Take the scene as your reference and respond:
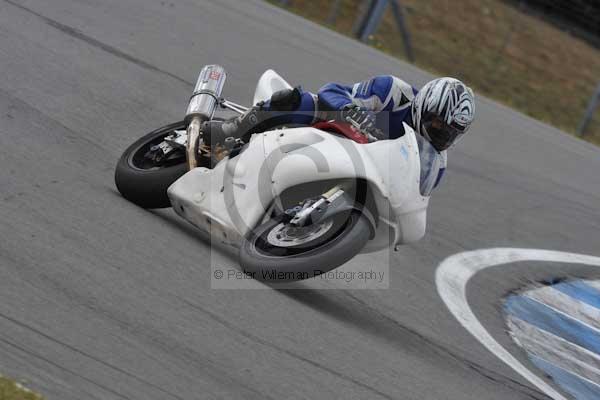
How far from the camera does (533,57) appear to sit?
20.3 m

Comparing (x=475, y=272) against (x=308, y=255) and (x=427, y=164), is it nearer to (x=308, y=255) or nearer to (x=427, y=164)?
(x=427, y=164)

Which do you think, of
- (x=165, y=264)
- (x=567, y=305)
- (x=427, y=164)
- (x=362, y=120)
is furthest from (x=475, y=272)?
(x=165, y=264)

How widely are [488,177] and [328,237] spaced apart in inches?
216

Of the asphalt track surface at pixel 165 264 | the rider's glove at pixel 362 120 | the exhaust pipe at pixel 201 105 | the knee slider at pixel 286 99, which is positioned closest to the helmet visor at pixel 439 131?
the rider's glove at pixel 362 120

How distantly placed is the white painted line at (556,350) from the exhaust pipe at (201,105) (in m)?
2.31

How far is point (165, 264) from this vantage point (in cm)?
564

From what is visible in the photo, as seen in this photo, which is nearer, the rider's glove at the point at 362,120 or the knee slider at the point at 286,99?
the rider's glove at the point at 362,120

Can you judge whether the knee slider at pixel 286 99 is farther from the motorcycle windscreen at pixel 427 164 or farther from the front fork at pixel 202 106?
the motorcycle windscreen at pixel 427 164

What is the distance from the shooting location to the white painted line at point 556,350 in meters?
6.62

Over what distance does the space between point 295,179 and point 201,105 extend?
1.23 m

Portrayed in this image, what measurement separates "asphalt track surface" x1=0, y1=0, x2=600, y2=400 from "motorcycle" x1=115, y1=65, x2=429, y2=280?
187mm

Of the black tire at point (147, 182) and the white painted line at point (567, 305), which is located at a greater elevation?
the black tire at point (147, 182)

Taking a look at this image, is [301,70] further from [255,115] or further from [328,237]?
[328,237]

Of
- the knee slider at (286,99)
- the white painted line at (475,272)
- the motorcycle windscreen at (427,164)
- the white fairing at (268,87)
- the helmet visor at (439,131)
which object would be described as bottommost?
the white painted line at (475,272)
